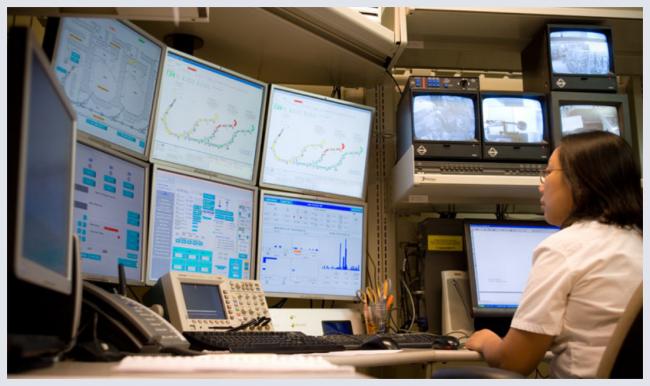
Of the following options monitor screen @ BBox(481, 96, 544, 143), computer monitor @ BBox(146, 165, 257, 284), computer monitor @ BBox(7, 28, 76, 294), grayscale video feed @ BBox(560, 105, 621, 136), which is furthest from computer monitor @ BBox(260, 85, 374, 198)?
computer monitor @ BBox(7, 28, 76, 294)

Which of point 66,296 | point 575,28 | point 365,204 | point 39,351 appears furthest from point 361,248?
point 39,351

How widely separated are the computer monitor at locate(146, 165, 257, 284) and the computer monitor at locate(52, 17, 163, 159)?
0.17 meters

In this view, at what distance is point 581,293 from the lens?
149 centimetres

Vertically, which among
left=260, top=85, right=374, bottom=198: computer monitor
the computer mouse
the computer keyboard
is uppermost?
left=260, top=85, right=374, bottom=198: computer monitor

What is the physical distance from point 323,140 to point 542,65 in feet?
A: 3.06

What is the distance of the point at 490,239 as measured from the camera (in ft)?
7.98

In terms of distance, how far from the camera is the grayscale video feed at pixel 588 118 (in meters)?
2.42

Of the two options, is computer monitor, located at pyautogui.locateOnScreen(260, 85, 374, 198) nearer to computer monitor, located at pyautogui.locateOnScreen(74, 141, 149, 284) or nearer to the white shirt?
computer monitor, located at pyautogui.locateOnScreen(74, 141, 149, 284)

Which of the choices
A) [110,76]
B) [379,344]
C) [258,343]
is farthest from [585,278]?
[110,76]

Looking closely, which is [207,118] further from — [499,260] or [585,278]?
[585,278]

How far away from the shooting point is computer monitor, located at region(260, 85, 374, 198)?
Answer: 7.83 ft

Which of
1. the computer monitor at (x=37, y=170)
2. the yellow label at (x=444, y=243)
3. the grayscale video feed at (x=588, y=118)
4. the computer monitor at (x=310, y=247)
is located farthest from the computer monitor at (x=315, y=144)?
the computer monitor at (x=37, y=170)

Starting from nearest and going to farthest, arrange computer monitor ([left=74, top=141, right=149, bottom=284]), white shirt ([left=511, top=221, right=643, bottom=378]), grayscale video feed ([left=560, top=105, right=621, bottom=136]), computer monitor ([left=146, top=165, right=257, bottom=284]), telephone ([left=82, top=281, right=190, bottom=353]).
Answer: telephone ([left=82, top=281, right=190, bottom=353]) → white shirt ([left=511, top=221, right=643, bottom=378]) → computer monitor ([left=74, top=141, right=149, bottom=284]) → computer monitor ([left=146, top=165, right=257, bottom=284]) → grayscale video feed ([left=560, top=105, right=621, bottom=136])

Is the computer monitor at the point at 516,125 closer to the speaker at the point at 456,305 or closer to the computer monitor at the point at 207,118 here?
the speaker at the point at 456,305
